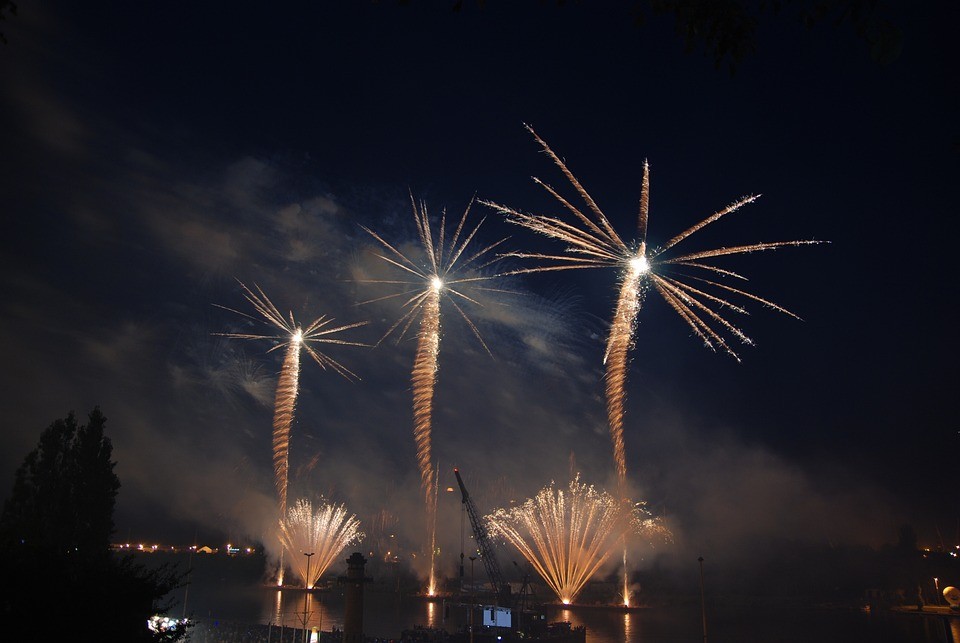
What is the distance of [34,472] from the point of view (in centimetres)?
3334

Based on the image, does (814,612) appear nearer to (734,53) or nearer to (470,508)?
(470,508)

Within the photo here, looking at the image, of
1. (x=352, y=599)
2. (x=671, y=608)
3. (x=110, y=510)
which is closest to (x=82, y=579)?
(x=110, y=510)

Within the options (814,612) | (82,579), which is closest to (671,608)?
(814,612)

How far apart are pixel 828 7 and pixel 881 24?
54cm

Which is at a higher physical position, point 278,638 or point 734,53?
point 734,53

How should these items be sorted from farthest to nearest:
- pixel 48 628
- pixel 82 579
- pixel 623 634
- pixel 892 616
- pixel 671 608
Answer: pixel 671 608 < pixel 892 616 < pixel 623 634 < pixel 82 579 < pixel 48 628

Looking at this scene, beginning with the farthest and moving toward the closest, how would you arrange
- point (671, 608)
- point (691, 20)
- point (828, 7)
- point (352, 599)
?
point (671, 608), point (352, 599), point (691, 20), point (828, 7)

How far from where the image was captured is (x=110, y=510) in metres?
34.8

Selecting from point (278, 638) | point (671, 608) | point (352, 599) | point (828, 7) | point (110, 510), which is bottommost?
point (671, 608)

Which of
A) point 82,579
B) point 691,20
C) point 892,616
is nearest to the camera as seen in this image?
point 691,20

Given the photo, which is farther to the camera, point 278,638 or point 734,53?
point 278,638

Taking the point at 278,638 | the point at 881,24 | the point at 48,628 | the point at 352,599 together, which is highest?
the point at 881,24

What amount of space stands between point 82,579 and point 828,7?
54.8ft

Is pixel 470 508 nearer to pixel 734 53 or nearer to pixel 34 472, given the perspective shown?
pixel 34 472
